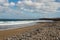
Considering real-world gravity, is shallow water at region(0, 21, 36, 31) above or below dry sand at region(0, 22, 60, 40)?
above

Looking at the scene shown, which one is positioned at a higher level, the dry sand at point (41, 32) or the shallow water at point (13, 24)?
the shallow water at point (13, 24)

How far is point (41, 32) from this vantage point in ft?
5.74

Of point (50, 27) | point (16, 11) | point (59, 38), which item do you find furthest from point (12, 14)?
point (59, 38)

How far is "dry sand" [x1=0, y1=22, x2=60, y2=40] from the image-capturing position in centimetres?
167

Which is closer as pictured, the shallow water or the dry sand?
the dry sand

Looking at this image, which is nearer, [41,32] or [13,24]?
[41,32]

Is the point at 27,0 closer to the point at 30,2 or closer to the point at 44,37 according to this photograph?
the point at 30,2

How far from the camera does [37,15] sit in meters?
1.97

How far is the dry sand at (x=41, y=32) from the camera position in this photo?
167cm

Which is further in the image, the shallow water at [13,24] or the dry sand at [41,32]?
the shallow water at [13,24]

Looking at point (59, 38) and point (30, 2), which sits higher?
point (30, 2)

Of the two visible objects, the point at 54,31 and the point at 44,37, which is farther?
the point at 54,31

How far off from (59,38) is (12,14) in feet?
2.42

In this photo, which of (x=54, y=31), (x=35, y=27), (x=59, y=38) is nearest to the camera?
(x=59, y=38)
